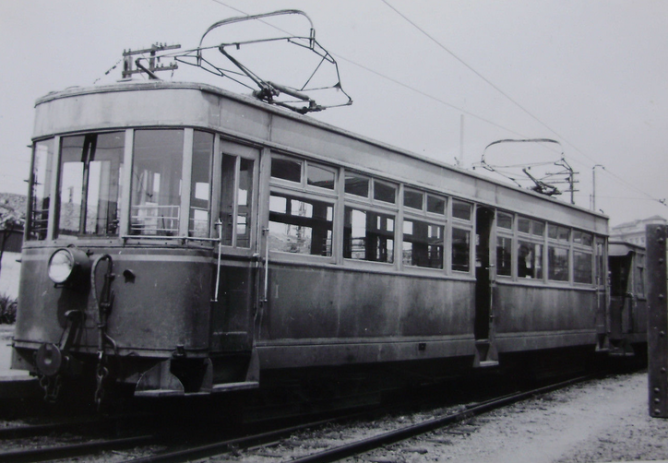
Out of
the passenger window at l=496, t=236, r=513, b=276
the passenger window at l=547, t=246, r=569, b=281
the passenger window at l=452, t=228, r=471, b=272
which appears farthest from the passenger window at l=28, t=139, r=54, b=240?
the passenger window at l=547, t=246, r=569, b=281

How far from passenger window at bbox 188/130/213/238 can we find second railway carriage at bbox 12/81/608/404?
1 centimetres

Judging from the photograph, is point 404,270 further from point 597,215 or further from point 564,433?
point 597,215

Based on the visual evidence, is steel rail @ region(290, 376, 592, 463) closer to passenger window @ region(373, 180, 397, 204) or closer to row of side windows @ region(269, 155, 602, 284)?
row of side windows @ region(269, 155, 602, 284)

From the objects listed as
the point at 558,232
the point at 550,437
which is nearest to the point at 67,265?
the point at 550,437

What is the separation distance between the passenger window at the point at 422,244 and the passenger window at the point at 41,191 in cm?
401

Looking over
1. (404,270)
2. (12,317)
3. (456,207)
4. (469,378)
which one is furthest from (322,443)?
(12,317)

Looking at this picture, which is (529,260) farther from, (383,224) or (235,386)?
(235,386)

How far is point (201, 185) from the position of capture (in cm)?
619

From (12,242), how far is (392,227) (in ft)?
64.3

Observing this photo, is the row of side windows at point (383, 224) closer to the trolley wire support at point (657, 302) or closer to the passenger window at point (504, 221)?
the passenger window at point (504, 221)

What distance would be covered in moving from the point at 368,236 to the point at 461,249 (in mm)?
2242

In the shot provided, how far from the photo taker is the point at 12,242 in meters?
24.2

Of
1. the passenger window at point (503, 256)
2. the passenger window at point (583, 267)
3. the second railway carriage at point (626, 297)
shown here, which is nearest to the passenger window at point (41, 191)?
the passenger window at point (503, 256)

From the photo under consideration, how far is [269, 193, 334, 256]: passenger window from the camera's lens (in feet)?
22.4
